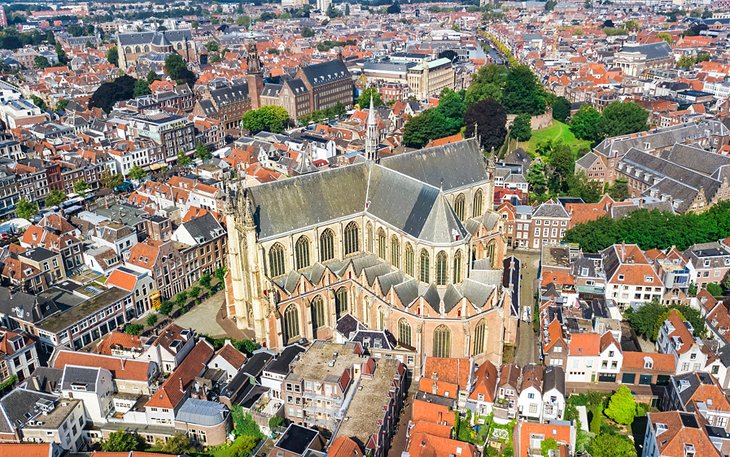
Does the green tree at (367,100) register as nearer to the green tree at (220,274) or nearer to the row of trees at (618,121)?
the row of trees at (618,121)

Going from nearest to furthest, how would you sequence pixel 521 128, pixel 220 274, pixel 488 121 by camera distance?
pixel 220 274
pixel 488 121
pixel 521 128

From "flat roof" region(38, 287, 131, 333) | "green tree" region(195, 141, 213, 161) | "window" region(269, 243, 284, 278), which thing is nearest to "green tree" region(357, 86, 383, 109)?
"green tree" region(195, 141, 213, 161)

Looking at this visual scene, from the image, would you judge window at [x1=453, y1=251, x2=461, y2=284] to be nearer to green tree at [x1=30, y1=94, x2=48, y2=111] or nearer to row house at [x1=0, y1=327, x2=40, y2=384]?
row house at [x1=0, y1=327, x2=40, y2=384]

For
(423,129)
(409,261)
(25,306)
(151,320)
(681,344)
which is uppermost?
(423,129)

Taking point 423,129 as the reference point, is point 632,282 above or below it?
below

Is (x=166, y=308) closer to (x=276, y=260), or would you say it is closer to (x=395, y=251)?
(x=276, y=260)

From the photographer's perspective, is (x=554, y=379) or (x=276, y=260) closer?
(x=554, y=379)

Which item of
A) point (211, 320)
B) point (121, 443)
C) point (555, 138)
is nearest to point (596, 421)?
point (121, 443)

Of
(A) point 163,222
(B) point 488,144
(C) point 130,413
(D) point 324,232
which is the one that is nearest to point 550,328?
(D) point 324,232

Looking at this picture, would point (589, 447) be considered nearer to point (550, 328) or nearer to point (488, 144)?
point (550, 328)
